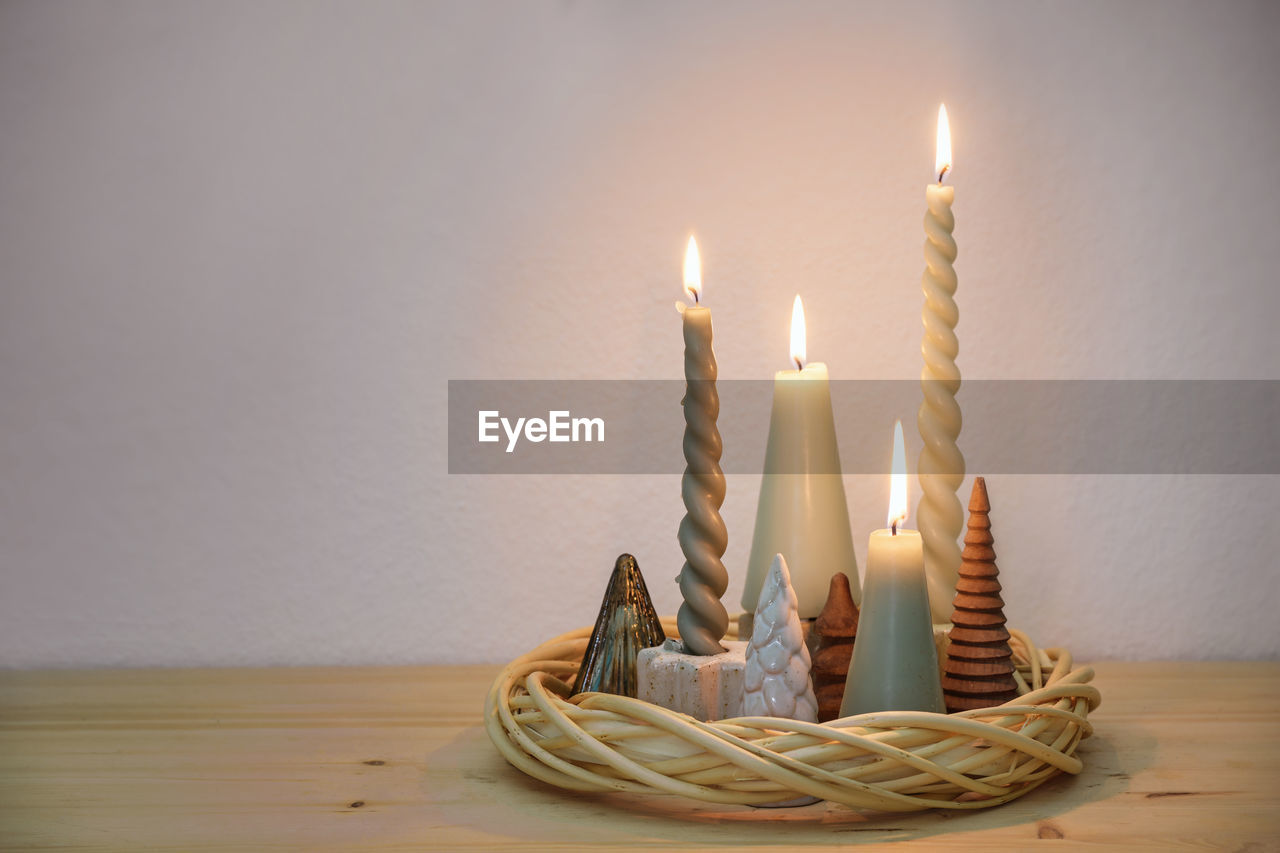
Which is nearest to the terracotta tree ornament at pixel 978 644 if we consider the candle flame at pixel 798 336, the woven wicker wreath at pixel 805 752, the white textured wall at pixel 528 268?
the woven wicker wreath at pixel 805 752

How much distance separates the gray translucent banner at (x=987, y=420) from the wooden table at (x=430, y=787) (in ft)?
0.59

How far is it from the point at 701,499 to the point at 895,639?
12 cm

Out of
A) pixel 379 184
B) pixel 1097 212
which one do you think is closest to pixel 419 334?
pixel 379 184

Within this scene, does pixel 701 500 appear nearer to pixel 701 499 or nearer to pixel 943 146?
pixel 701 499

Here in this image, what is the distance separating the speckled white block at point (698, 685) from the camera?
1.82 ft

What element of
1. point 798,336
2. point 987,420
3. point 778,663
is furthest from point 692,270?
point 987,420

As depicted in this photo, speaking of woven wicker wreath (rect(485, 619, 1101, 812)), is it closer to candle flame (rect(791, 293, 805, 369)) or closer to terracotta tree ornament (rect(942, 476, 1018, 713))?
terracotta tree ornament (rect(942, 476, 1018, 713))

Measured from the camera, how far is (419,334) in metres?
0.85

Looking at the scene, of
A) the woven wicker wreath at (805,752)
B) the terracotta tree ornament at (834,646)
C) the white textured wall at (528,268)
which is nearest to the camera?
the woven wicker wreath at (805,752)

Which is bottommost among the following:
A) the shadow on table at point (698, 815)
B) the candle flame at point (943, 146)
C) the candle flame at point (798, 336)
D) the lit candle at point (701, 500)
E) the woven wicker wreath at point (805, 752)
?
the shadow on table at point (698, 815)

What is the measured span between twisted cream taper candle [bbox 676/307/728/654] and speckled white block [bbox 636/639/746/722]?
0.05ft

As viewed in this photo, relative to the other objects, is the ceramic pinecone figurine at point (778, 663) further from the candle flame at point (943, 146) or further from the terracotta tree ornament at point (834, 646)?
the candle flame at point (943, 146)

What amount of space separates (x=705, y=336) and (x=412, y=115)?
0.40 m

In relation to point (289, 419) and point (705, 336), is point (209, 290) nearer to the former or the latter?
point (289, 419)
